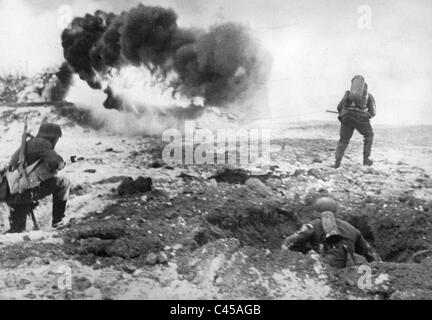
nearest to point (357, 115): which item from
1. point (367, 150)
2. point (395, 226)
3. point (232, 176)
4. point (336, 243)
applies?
point (367, 150)

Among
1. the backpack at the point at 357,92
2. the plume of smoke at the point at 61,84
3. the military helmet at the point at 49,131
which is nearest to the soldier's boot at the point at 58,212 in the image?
the military helmet at the point at 49,131

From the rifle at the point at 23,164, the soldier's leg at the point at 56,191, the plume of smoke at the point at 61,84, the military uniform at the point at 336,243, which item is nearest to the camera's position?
the military uniform at the point at 336,243

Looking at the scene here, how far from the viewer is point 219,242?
7.64 meters

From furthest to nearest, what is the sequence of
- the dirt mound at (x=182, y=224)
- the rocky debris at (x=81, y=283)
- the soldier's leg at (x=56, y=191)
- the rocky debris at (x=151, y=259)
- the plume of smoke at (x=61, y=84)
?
the plume of smoke at (x=61, y=84) → the soldier's leg at (x=56, y=191) → the dirt mound at (x=182, y=224) → the rocky debris at (x=151, y=259) → the rocky debris at (x=81, y=283)

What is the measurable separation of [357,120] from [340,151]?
0.56 meters

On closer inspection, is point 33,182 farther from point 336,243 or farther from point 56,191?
point 336,243

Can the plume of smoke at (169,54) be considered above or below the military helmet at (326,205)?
above

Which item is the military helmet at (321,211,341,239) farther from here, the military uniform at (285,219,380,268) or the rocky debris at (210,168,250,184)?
the rocky debris at (210,168,250,184)

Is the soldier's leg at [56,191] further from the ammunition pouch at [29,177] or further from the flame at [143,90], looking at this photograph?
the flame at [143,90]

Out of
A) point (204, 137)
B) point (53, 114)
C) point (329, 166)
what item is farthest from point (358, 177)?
point (53, 114)

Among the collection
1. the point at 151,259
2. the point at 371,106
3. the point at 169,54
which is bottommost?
the point at 151,259

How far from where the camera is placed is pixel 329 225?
793 cm

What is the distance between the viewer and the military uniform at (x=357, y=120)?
9352 mm
